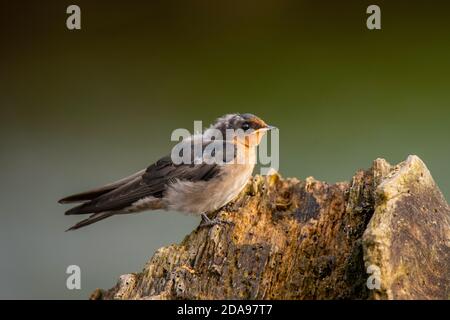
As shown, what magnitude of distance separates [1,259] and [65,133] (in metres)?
2.13

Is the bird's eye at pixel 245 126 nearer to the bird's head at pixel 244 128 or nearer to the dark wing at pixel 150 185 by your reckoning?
the bird's head at pixel 244 128

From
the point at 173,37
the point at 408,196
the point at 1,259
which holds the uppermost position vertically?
the point at 173,37

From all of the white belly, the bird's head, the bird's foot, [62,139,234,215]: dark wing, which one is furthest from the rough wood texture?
the bird's head

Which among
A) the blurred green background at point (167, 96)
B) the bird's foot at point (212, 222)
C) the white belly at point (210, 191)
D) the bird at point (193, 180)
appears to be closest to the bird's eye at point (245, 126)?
the bird at point (193, 180)

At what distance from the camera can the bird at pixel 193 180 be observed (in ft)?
18.3

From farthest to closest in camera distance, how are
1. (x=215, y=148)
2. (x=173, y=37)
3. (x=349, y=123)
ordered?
(x=173, y=37) → (x=349, y=123) → (x=215, y=148)

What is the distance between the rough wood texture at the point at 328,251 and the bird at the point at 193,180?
2.18 ft

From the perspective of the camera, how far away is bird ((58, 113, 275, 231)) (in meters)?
5.57

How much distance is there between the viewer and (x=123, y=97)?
9.34 m

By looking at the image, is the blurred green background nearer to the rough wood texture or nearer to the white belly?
the white belly

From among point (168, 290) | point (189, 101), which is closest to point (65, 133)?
point (189, 101)

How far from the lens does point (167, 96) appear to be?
30.1ft
